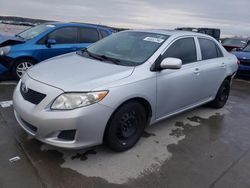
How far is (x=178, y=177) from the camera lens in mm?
2936

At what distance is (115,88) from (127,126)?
0.60 meters

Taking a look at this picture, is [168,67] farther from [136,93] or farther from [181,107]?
[181,107]

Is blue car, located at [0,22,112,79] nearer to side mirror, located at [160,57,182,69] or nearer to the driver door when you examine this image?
the driver door

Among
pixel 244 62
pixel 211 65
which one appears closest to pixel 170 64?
pixel 211 65

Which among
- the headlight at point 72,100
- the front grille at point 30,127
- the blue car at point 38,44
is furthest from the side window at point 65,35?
the headlight at point 72,100

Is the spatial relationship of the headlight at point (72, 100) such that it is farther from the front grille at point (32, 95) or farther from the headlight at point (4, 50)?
the headlight at point (4, 50)

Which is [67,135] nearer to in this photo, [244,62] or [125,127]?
[125,127]

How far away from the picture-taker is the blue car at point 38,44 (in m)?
5.94

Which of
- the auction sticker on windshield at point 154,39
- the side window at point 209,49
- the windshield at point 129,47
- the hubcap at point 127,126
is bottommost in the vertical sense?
the hubcap at point 127,126

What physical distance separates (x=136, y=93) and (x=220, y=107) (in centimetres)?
294

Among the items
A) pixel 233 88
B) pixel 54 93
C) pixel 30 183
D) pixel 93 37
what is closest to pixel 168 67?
pixel 54 93

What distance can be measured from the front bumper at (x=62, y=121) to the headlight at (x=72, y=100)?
0.05 metres

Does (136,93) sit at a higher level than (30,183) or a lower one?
higher

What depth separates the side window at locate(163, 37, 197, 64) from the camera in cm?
387
